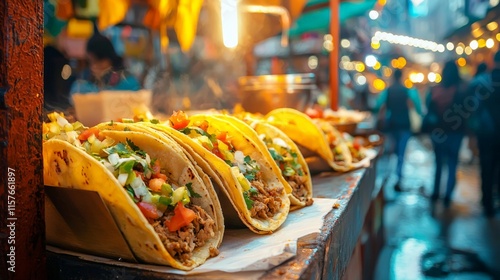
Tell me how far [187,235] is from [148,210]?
0.23m

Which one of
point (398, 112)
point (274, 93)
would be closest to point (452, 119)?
point (398, 112)

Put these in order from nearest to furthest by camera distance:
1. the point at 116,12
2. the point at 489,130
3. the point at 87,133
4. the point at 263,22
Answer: the point at 87,133
the point at 116,12
the point at 263,22
the point at 489,130

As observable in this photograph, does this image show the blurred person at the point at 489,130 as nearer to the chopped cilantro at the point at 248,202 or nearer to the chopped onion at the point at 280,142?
the chopped onion at the point at 280,142

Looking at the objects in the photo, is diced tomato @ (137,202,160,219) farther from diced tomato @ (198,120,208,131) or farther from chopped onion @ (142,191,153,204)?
diced tomato @ (198,120,208,131)

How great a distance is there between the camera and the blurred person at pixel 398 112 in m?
10.8

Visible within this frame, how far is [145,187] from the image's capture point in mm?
2201

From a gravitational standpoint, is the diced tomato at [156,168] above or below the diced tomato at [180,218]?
above

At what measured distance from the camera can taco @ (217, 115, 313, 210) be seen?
10.6 ft

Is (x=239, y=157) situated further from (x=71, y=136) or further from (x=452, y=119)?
(x=452, y=119)

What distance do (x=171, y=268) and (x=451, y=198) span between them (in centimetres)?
901

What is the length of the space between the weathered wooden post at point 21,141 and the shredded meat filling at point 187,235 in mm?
569

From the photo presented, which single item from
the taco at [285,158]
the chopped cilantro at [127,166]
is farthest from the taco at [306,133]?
the chopped cilantro at [127,166]

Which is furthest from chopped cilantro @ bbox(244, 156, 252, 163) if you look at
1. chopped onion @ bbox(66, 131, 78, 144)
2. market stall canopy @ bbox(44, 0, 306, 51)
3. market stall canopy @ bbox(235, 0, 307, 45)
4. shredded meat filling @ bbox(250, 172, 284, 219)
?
market stall canopy @ bbox(235, 0, 307, 45)

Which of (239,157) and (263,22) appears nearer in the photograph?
(239,157)
